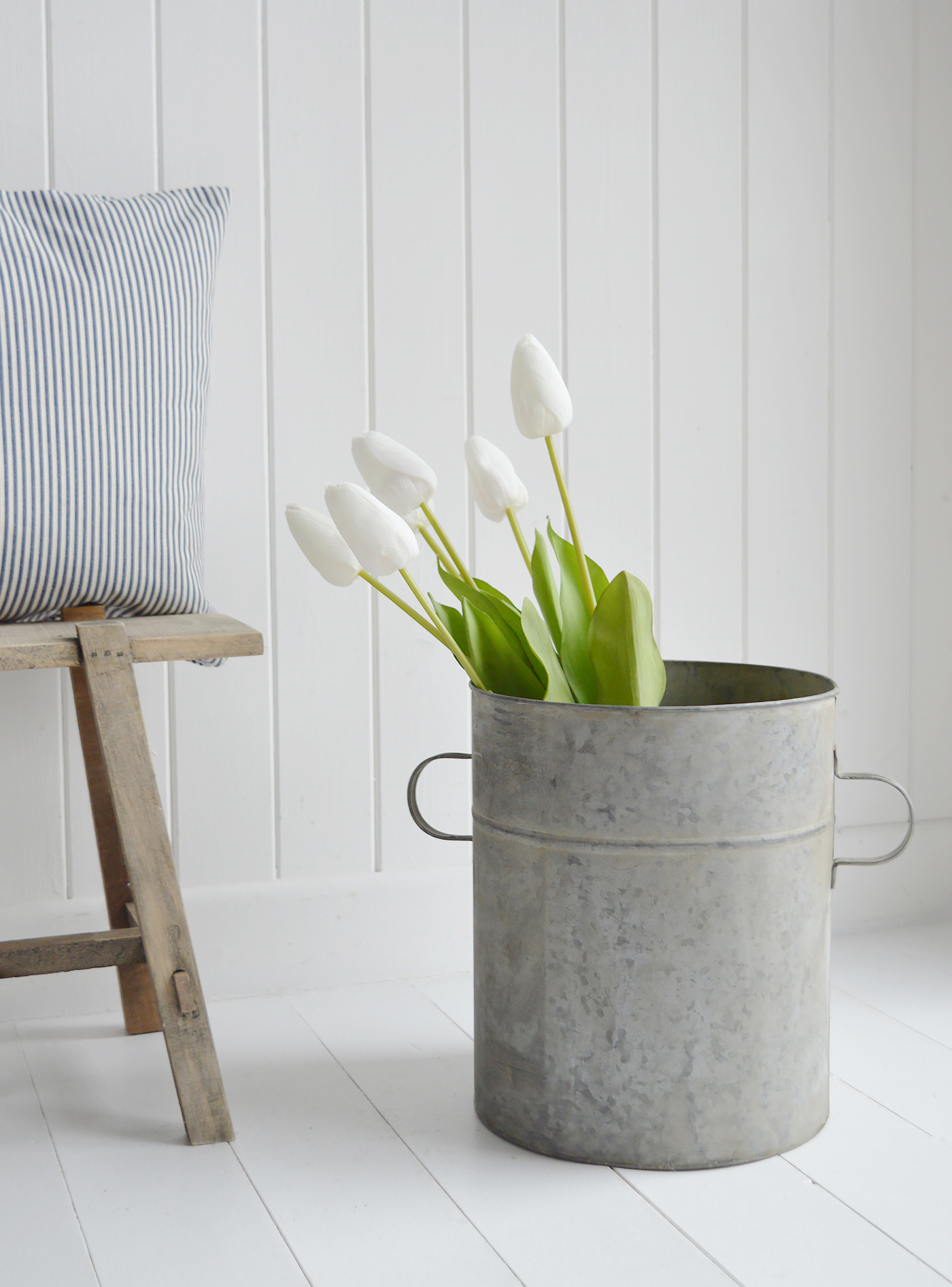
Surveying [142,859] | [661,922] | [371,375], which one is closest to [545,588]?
[661,922]

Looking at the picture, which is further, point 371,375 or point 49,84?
point 371,375

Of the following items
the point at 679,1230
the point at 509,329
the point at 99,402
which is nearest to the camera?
the point at 679,1230

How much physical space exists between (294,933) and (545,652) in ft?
1.97

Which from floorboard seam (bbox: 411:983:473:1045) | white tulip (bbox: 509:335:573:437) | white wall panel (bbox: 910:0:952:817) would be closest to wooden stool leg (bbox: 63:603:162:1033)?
floorboard seam (bbox: 411:983:473:1045)

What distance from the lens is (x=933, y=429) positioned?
5.48 feet

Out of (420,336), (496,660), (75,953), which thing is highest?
(420,336)

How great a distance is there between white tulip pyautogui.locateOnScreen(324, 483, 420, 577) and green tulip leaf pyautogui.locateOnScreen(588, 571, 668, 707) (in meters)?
0.16

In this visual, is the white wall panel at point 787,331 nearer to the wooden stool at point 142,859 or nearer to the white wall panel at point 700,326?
the white wall panel at point 700,326

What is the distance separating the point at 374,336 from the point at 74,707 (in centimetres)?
53

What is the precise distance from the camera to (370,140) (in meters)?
1.40

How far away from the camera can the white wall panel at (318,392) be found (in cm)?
138

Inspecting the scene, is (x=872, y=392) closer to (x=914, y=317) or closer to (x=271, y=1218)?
(x=914, y=317)

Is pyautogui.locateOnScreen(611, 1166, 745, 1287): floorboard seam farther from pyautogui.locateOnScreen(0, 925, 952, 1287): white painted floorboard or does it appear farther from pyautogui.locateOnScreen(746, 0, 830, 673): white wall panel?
pyautogui.locateOnScreen(746, 0, 830, 673): white wall panel

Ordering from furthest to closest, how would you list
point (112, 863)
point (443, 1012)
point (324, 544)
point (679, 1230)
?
point (443, 1012)
point (112, 863)
point (324, 544)
point (679, 1230)
